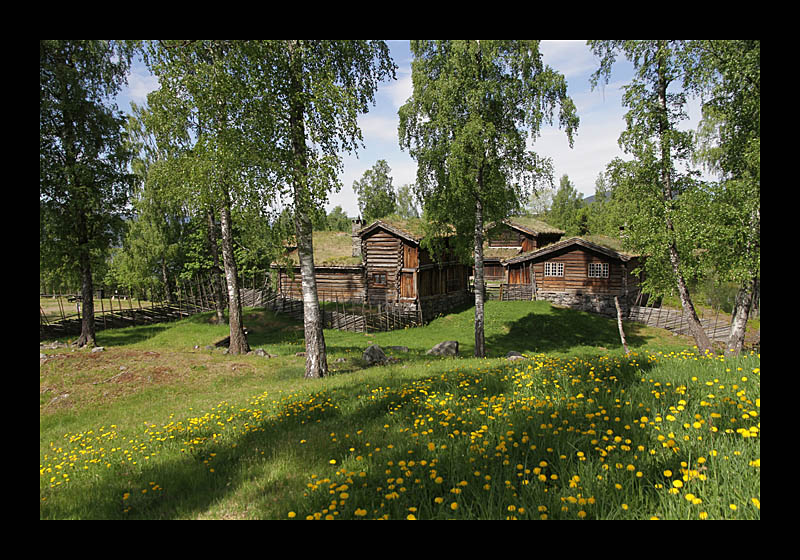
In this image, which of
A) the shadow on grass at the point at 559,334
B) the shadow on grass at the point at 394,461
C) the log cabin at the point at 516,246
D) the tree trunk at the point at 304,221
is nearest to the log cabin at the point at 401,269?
the shadow on grass at the point at 559,334

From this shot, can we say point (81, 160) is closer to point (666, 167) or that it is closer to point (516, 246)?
point (666, 167)

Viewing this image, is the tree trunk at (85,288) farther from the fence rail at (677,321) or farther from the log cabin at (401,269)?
the fence rail at (677,321)

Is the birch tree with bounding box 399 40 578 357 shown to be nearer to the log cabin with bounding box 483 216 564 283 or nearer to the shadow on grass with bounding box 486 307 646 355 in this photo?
the shadow on grass with bounding box 486 307 646 355

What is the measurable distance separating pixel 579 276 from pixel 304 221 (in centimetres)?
2990

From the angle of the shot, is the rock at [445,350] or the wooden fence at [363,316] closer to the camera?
the rock at [445,350]

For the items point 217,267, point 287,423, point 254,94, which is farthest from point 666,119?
point 217,267

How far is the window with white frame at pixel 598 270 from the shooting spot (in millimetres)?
32875

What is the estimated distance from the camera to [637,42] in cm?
1455

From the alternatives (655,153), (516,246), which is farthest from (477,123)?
(516,246)

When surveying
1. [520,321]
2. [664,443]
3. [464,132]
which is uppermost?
Answer: [464,132]

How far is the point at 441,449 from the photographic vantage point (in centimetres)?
460

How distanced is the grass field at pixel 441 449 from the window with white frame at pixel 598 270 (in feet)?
93.6
